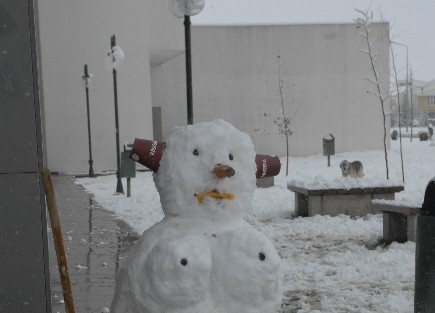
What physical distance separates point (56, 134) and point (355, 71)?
17329 mm

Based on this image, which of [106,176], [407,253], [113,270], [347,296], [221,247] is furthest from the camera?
[106,176]

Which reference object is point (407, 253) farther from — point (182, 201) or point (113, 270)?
point (182, 201)

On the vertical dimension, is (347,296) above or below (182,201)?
below

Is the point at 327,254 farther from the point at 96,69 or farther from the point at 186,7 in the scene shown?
the point at 96,69

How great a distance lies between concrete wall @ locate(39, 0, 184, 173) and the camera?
76.9 ft

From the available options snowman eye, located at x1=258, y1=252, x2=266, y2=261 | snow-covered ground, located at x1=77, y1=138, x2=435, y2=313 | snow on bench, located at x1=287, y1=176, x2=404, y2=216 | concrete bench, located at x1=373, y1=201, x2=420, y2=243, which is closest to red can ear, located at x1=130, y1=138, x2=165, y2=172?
snowman eye, located at x1=258, y1=252, x2=266, y2=261

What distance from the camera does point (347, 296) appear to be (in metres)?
6.06

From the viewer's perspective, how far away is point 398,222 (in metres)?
8.46

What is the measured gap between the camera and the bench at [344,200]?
1087cm

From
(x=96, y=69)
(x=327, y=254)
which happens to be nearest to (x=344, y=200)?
(x=327, y=254)

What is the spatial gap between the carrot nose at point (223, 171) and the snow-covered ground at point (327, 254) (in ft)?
8.49

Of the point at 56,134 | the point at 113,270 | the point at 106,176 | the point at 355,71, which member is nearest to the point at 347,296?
the point at 113,270

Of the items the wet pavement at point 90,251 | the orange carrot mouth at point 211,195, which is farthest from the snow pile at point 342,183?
the orange carrot mouth at point 211,195

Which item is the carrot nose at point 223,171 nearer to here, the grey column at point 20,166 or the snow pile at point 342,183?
the grey column at point 20,166
